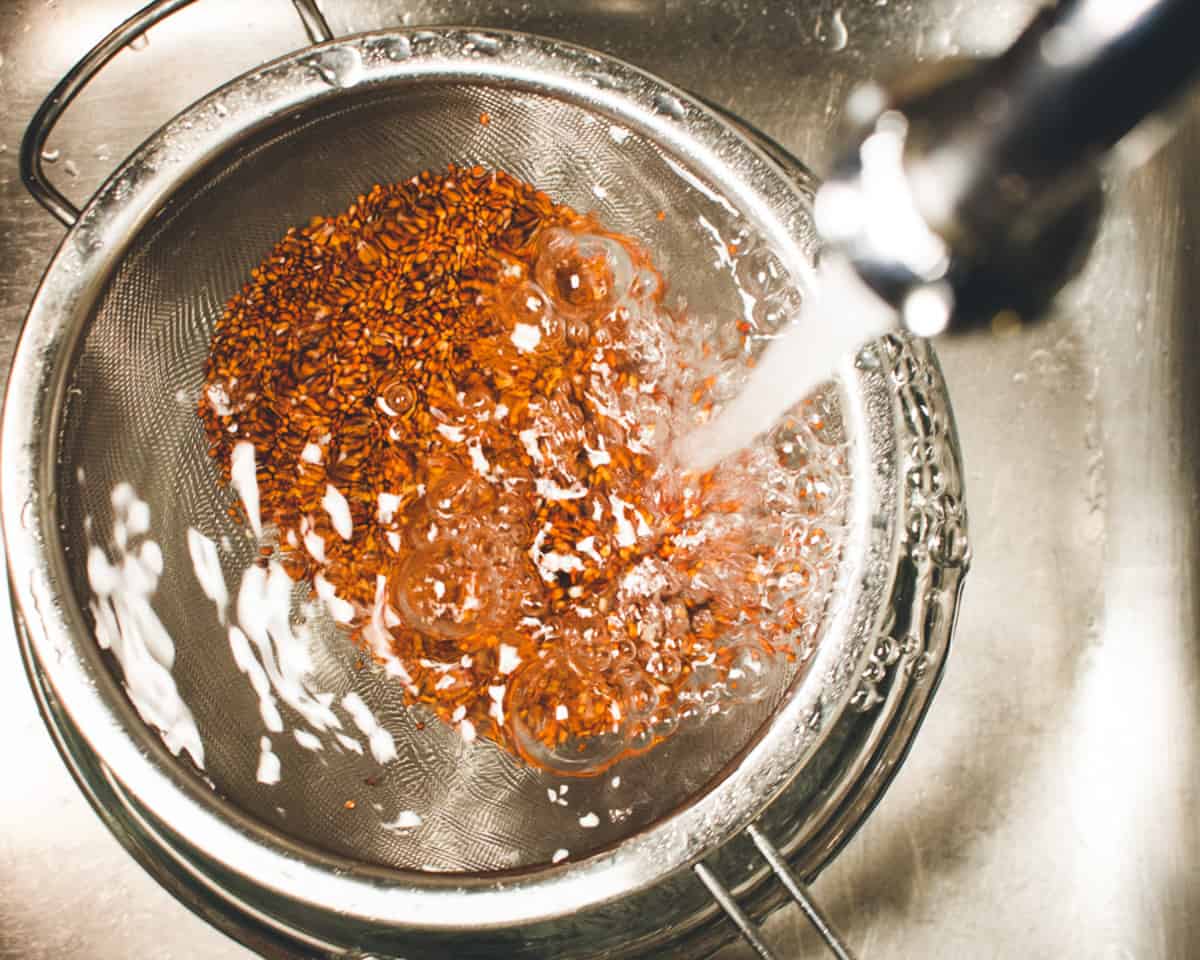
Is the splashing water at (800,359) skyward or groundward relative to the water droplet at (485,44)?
groundward

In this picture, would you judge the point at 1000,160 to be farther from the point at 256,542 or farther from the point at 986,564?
the point at 256,542

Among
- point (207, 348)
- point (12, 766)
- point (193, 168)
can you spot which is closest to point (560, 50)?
point (193, 168)

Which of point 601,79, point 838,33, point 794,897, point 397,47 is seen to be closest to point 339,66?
point 397,47

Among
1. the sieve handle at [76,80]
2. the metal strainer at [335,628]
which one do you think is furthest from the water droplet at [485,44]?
the sieve handle at [76,80]

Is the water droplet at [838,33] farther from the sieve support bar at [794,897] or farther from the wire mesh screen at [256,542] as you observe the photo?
the sieve support bar at [794,897]

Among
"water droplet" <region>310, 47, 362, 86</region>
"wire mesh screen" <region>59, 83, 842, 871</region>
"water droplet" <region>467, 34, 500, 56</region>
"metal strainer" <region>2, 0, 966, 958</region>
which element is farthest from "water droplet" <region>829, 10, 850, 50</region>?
"water droplet" <region>310, 47, 362, 86</region>

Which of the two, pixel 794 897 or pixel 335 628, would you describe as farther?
pixel 335 628

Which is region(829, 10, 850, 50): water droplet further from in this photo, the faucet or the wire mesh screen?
the faucet
